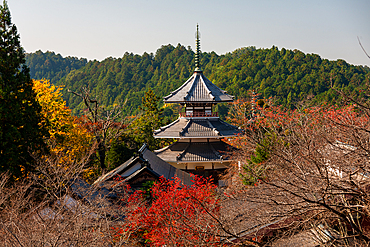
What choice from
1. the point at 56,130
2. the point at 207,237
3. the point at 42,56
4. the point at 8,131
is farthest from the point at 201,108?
the point at 42,56

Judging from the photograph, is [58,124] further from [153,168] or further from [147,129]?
[147,129]

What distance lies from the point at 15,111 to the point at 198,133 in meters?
11.2

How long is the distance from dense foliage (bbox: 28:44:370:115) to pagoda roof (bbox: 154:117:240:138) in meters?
20.9

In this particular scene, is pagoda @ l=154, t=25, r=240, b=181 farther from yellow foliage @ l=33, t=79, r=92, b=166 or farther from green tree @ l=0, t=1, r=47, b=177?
green tree @ l=0, t=1, r=47, b=177

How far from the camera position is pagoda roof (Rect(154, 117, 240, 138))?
70.1 ft

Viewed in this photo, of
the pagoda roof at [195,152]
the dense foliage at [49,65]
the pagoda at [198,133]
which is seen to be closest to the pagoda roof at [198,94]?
the pagoda at [198,133]

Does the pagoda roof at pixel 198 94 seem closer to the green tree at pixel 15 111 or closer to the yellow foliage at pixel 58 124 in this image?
the yellow foliage at pixel 58 124

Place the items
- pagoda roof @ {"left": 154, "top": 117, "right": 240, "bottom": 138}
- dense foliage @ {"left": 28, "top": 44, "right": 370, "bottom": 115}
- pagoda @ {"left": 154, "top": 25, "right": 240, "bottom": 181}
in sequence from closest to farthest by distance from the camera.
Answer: pagoda @ {"left": 154, "top": 25, "right": 240, "bottom": 181}
pagoda roof @ {"left": 154, "top": 117, "right": 240, "bottom": 138}
dense foliage @ {"left": 28, "top": 44, "right": 370, "bottom": 115}

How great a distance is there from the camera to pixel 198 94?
908 inches

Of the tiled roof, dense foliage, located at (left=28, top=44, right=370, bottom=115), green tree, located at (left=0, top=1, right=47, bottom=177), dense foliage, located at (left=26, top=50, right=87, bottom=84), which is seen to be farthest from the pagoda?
dense foliage, located at (left=26, top=50, right=87, bottom=84)

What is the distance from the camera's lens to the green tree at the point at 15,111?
15039 mm

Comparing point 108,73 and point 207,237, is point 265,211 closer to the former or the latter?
point 207,237

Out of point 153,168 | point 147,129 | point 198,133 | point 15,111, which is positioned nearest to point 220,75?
point 147,129

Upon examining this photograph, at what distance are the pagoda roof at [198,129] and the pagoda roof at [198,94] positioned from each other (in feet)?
5.01
